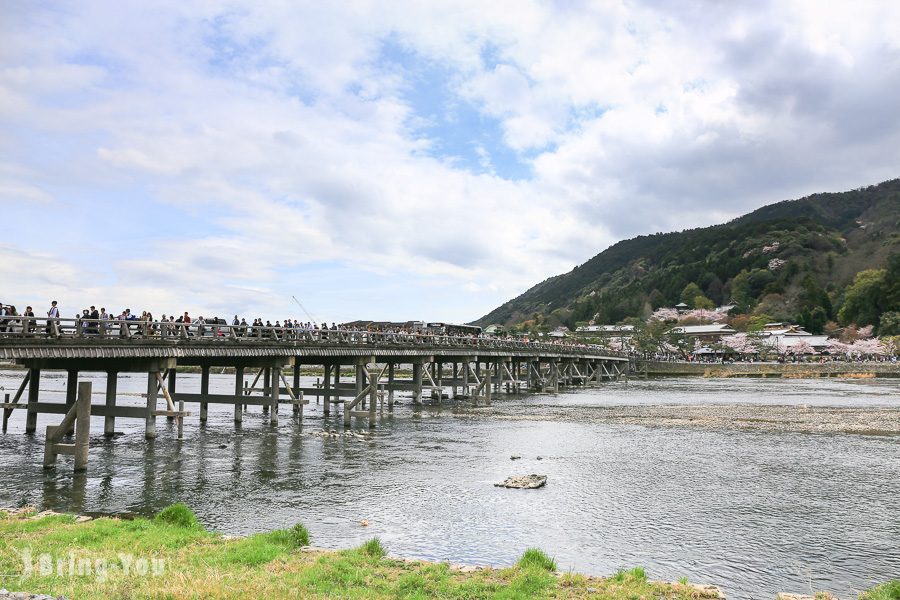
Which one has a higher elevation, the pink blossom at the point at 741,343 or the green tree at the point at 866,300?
the green tree at the point at 866,300

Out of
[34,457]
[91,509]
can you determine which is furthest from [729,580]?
[34,457]

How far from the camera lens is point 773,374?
323 ft

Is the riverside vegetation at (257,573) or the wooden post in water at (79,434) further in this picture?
the wooden post in water at (79,434)

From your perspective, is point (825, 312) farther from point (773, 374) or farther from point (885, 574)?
point (885, 574)

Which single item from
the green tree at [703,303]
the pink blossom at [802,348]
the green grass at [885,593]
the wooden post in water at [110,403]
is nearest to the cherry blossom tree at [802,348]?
the pink blossom at [802,348]

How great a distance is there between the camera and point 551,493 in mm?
17047

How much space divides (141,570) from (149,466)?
1220 centimetres

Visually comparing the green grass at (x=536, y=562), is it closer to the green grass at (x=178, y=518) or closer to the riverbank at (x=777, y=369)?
the green grass at (x=178, y=518)

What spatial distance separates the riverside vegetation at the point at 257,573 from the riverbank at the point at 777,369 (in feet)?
Result: 328

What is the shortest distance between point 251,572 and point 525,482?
10012 millimetres

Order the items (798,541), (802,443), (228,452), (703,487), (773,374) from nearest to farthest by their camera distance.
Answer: (798,541) → (703,487) → (228,452) → (802,443) → (773,374)

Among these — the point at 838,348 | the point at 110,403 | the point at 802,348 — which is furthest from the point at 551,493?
the point at 802,348

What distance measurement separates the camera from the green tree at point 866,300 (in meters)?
131

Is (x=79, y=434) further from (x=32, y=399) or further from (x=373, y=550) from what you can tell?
(x=373, y=550)
